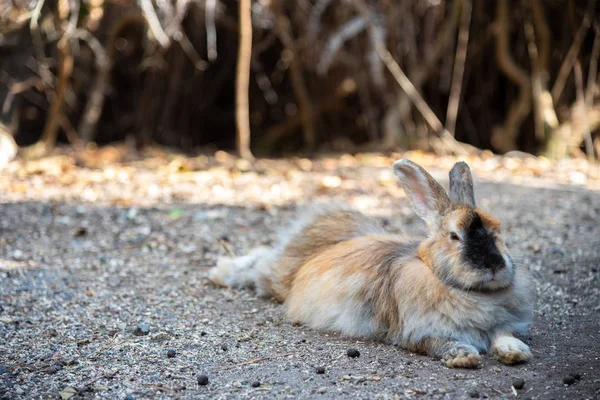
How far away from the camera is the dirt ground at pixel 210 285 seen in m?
3.22

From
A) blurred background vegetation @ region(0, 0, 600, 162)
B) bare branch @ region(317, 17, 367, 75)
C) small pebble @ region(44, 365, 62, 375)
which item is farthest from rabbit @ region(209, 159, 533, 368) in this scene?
bare branch @ region(317, 17, 367, 75)

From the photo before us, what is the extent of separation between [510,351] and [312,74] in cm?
792

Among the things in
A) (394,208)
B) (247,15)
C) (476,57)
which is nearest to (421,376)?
(394,208)

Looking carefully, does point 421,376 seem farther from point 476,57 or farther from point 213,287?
point 476,57

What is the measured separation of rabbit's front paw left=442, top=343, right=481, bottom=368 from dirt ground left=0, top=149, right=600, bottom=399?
43mm

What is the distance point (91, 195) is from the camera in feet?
22.7

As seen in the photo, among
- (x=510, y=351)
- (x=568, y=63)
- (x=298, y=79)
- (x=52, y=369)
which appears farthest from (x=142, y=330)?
(x=298, y=79)

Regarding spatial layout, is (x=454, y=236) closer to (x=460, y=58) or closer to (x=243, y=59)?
(x=243, y=59)

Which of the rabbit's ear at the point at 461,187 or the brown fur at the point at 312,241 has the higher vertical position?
the rabbit's ear at the point at 461,187

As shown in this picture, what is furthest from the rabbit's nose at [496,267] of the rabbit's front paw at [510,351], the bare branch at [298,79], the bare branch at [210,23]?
the bare branch at [298,79]

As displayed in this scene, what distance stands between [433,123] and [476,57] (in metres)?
2.29

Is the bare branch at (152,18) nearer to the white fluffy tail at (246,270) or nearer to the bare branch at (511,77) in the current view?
the white fluffy tail at (246,270)

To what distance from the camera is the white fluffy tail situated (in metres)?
4.65

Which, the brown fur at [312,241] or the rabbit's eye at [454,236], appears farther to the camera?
the brown fur at [312,241]
